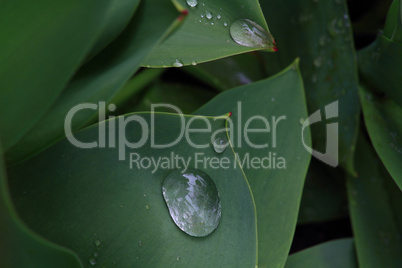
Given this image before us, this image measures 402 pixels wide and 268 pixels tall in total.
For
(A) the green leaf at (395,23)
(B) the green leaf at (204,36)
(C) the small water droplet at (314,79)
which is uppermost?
(B) the green leaf at (204,36)

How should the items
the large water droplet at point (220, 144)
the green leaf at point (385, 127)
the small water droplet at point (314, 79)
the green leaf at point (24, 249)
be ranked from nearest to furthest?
the green leaf at point (24, 249) → the large water droplet at point (220, 144) → the green leaf at point (385, 127) → the small water droplet at point (314, 79)

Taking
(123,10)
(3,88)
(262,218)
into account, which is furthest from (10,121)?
(262,218)

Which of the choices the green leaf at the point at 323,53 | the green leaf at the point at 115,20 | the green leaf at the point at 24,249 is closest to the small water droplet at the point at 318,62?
the green leaf at the point at 323,53

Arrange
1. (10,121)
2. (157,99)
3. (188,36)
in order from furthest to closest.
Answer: (157,99), (188,36), (10,121)

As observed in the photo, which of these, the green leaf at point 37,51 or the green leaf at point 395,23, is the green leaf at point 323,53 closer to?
the green leaf at point 395,23

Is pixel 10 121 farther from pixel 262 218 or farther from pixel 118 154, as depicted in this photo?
pixel 262 218

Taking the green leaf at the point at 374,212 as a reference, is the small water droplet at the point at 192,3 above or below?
above
